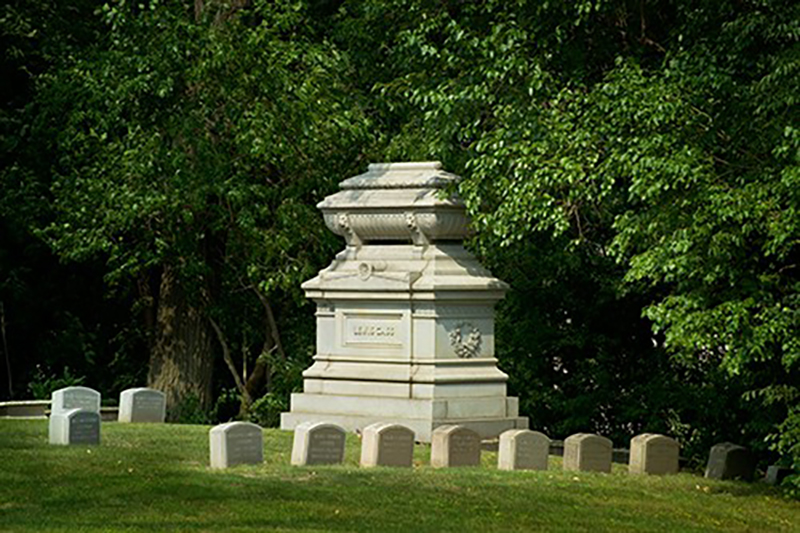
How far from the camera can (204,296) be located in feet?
102

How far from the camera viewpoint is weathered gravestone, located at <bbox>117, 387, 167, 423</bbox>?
Answer: 24953mm

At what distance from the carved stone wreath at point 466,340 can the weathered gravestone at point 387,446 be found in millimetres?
3330

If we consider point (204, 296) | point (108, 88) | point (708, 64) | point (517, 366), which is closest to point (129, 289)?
point (204, 296)

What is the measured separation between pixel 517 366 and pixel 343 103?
4.80 metres

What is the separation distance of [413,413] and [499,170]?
291cm

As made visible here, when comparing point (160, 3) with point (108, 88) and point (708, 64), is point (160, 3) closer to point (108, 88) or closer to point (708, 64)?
point (108, 88)

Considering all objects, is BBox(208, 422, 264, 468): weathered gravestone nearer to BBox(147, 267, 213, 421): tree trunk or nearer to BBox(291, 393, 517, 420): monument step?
BBox(291, 393, 517, 420): monument step

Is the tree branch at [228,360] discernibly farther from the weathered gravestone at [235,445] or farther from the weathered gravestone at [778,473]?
the weathered gravestone at [235,445]

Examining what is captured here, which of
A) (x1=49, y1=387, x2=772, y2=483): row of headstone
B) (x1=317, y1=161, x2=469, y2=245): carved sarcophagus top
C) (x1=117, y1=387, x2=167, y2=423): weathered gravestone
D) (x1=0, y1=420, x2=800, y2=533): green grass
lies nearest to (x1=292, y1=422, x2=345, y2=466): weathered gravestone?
(x1=49, y1=387, x2=772, y2=483): row of headstone

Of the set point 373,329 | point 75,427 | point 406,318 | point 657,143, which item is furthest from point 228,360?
point 657,143

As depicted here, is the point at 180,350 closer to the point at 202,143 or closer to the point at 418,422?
the point at 202,143

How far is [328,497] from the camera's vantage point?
17.7 m

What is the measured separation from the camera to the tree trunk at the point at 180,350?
31500 mm

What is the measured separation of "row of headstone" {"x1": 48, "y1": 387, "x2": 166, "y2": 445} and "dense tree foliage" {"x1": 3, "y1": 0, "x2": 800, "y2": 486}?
3.78 m
